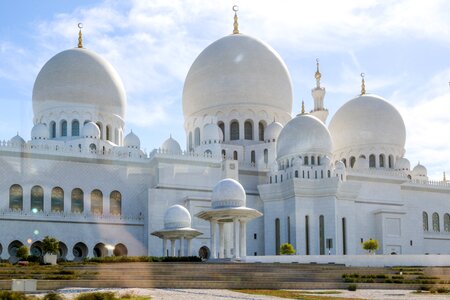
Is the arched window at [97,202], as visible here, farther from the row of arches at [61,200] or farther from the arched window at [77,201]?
the arched window at [77,201]

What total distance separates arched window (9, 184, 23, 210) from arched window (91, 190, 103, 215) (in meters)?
3.85

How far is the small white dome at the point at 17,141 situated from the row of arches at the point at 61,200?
2203 mm

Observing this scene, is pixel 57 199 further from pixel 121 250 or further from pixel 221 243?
pixel 221 243

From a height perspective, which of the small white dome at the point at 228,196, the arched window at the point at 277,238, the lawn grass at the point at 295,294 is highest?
the small white dome at the point at 228,196

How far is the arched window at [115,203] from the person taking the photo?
39500 millimetres

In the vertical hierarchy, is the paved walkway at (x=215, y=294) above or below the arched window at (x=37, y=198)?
below

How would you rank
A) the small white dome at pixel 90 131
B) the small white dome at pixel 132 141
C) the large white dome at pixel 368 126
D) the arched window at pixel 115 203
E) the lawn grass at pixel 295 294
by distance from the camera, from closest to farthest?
the lawn grass at pixel 295 294
the arched window at pixel 115 203
the small white dome at pixel 90 131
the small white dome at pixel 132 141
the large white dome at pixel 368 126

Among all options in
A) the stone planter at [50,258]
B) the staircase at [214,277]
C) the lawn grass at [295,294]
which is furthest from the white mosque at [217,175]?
the lawn grass at [295,294]

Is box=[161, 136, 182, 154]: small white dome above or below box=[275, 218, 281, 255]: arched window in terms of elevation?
above

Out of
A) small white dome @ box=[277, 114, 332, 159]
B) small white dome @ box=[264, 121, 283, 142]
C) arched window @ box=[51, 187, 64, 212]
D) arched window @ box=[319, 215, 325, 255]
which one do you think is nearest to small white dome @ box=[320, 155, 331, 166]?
small white dome @ box=[277, 114, 332, 159]

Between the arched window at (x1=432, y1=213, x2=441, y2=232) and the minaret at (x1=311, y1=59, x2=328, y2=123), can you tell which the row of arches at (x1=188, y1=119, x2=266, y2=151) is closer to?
the minaret at (x1=311, y1=59, x2=328, y2=123)

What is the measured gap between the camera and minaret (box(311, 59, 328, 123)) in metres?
48.3

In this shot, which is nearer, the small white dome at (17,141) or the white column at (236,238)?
the white column at (236,238)

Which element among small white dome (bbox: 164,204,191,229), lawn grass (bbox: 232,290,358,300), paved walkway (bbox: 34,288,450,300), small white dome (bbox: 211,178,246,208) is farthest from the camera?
small white dome (bbox: 164,204,191,229)
